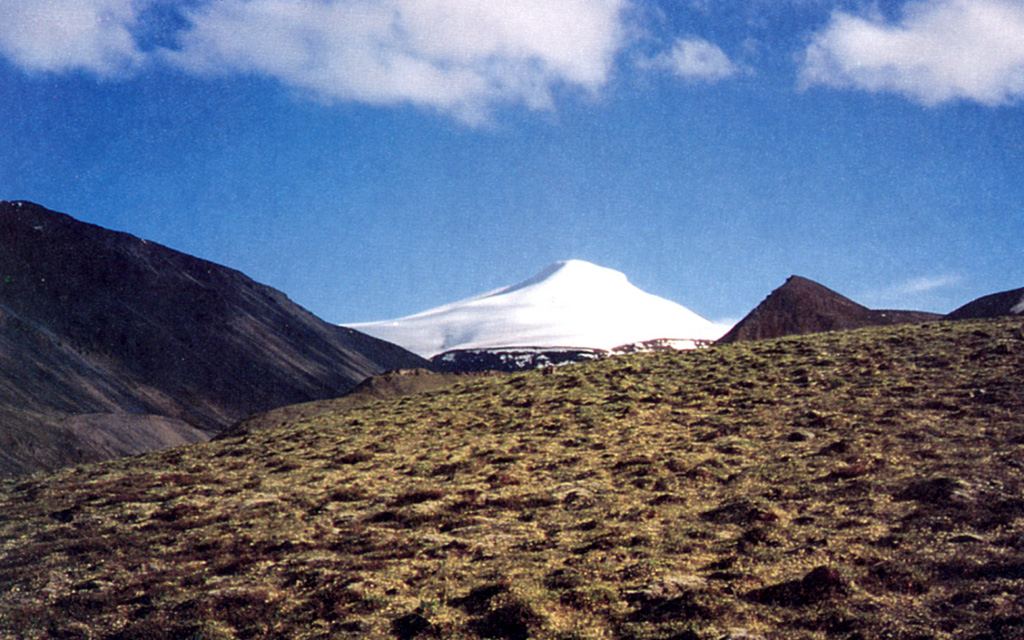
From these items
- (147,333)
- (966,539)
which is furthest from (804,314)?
(147,333)

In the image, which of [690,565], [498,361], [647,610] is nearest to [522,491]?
[690,565]

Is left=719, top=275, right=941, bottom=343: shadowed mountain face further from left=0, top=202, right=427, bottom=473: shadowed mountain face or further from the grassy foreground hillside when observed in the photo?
left=0, top=202, right=427, bottom=473: shadowed mountain face

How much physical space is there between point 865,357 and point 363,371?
2562 inches

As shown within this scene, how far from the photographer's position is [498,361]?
110 m

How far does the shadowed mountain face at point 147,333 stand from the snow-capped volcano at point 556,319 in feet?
128

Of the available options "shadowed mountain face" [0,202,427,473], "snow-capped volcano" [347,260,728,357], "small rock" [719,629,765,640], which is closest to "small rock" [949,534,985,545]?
"small rock" [719,629,765,640]

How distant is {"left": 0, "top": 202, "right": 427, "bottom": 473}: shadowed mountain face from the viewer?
170 feet

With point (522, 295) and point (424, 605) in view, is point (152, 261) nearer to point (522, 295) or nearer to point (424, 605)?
point (424, 605)

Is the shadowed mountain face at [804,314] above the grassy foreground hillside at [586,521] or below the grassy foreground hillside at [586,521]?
above

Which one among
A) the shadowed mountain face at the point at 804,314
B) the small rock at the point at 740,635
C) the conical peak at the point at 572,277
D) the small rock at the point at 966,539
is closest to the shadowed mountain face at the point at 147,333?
the shadowed mountain face at the point at 804,314

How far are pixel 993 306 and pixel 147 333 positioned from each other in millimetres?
57744

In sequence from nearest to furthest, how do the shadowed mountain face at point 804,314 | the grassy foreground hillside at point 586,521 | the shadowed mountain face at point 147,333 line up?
the grassy foreground hillside at point 586,521
the shadowed mountain face at point 804,314
the shadowed mountain face at point 147,333

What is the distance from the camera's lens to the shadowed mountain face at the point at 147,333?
5175 centimetres

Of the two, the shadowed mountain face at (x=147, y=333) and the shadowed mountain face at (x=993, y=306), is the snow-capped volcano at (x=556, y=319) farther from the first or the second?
the shadowed mountain face at (x=993, y=306)
